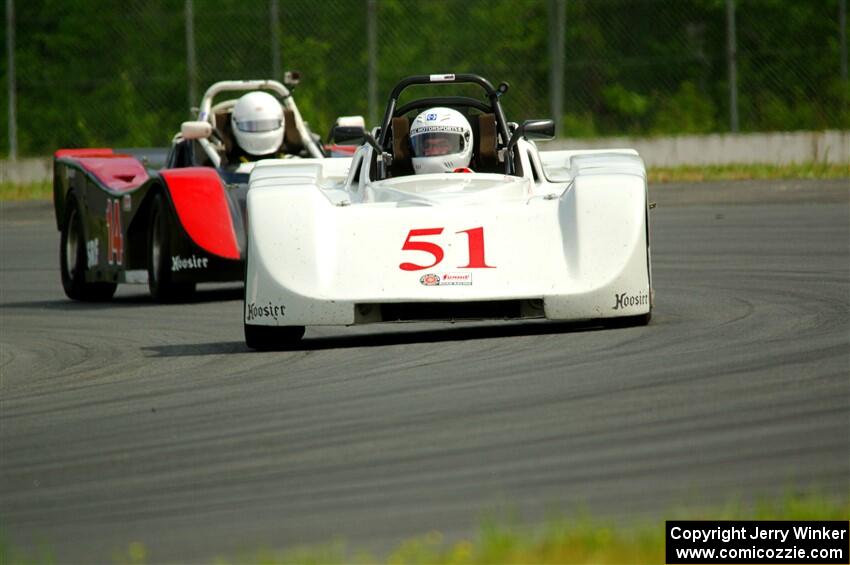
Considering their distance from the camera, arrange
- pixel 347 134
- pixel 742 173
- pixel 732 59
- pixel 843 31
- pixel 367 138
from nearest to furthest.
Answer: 1. pixel 347 134
2. pixel 367 138
3. pixel 742 173
4. pixel 843 31
5. pixel 732 59

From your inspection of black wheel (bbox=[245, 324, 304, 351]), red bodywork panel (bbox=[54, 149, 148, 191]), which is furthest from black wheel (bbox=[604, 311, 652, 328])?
red bodywork panel (bbox=[54, 149, 148, 191])

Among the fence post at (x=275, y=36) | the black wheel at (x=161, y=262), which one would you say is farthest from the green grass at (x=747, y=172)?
the black wheel at (x=161, y=262)

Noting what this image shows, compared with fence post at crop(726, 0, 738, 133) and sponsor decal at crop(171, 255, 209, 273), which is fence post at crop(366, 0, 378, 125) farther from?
sponsor decal at crop(171, 255, 209, 273)

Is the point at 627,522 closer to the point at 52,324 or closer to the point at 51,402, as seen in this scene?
the point at 51,402

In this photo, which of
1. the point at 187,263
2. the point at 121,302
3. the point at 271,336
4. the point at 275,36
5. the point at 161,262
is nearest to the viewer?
the point at 271,336

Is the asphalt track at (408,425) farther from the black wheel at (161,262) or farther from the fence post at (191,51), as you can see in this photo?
the fence post at (191,51)

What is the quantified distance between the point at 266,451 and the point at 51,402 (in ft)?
6.47

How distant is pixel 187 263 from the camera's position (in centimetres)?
1231

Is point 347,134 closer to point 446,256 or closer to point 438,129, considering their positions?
point 438,129

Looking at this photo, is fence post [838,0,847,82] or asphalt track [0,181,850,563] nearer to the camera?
asphalt track [0,181,850,563]

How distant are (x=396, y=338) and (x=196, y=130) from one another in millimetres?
5077

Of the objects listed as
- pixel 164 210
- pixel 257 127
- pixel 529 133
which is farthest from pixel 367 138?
pixel 257 127

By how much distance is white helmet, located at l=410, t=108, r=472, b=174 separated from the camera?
33.7ft

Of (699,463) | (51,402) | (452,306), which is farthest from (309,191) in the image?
(699,463)
